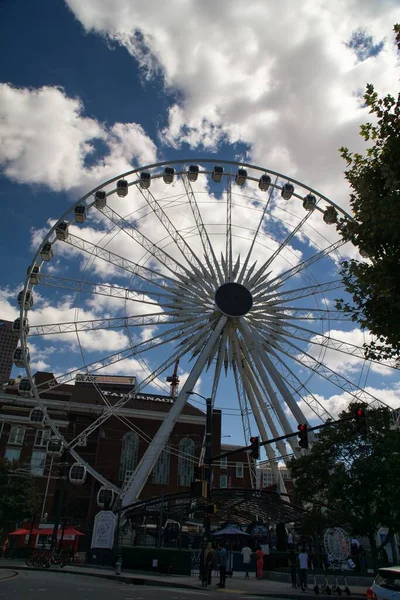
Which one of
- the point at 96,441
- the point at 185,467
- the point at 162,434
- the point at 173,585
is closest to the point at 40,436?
the point at 96,441

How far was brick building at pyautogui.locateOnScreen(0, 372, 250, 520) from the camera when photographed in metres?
57.4

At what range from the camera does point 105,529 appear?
1225 inches

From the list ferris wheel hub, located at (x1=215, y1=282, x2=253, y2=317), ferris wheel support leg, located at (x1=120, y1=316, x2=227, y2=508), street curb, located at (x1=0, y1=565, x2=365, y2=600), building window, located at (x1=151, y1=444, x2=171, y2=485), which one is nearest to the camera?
street curb, located at (x1=0, y1=565, x2=365, y2=600)

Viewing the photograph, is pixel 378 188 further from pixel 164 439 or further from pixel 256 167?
pixel 256 167

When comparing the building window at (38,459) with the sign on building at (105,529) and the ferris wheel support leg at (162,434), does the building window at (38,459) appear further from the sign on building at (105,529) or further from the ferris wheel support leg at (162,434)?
the sign on building at (105,529)

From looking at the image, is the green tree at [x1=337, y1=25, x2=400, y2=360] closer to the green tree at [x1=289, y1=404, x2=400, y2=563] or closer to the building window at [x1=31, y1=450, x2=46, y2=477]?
the green tree at [x1=289, y1=404, x2=400, y2=563]

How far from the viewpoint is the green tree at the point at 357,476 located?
2219 centimetres

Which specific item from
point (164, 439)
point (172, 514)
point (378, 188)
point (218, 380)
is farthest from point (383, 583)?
point (172, 514)

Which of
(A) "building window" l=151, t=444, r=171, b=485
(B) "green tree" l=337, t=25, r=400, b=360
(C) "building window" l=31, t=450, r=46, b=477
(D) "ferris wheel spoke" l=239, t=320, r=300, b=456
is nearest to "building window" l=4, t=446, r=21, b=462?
(C) "building window" l=31, t=450, r=46, b=477

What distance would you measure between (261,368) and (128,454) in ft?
114

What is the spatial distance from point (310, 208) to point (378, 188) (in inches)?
1093

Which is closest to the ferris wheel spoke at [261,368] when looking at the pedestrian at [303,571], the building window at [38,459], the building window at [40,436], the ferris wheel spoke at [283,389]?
the ferris wheel spoke at [283,389]

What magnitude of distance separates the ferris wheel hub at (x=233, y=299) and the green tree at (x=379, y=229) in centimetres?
2235

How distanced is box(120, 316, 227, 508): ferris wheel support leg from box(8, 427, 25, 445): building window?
98.0ft
